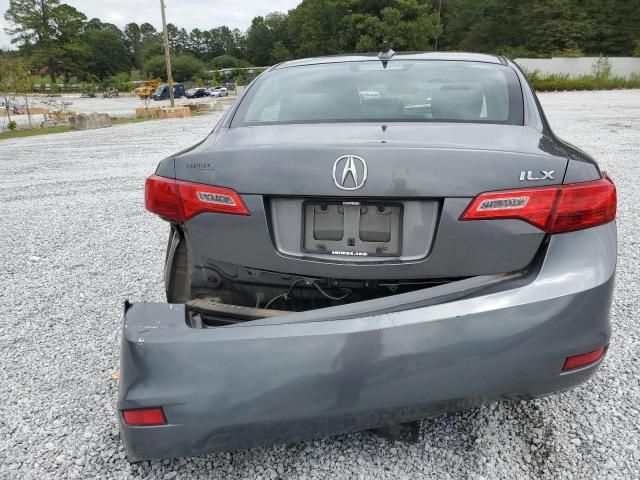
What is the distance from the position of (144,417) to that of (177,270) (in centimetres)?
63

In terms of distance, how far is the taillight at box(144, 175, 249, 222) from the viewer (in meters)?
1.65

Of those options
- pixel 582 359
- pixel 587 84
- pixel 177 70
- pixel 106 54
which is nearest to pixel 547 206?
pixel 582 359

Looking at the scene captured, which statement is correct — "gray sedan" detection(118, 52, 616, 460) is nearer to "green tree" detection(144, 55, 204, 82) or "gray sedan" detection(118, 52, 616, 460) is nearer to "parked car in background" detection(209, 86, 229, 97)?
"parked car in background" detection(209, 86, 229, 97)

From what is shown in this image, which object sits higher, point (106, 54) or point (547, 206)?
point (106, 54)

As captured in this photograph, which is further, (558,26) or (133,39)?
(133,39)

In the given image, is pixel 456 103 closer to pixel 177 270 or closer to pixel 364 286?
pixel 364 286

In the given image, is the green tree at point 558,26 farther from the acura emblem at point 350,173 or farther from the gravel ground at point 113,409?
the acura emblem at point 350,173

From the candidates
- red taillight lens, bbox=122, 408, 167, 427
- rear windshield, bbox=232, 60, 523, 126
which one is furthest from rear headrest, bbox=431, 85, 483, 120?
red taillight lens, bbox=122, 408, 167, 427

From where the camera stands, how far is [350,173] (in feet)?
5.09

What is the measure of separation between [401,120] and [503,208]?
2.21 ft

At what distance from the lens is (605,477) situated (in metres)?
1.82

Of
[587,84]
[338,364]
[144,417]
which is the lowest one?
[144,417]

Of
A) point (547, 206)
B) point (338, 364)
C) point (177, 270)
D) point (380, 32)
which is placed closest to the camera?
point (338, 364)

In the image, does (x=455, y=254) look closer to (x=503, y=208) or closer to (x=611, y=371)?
(x=503, y=208)
